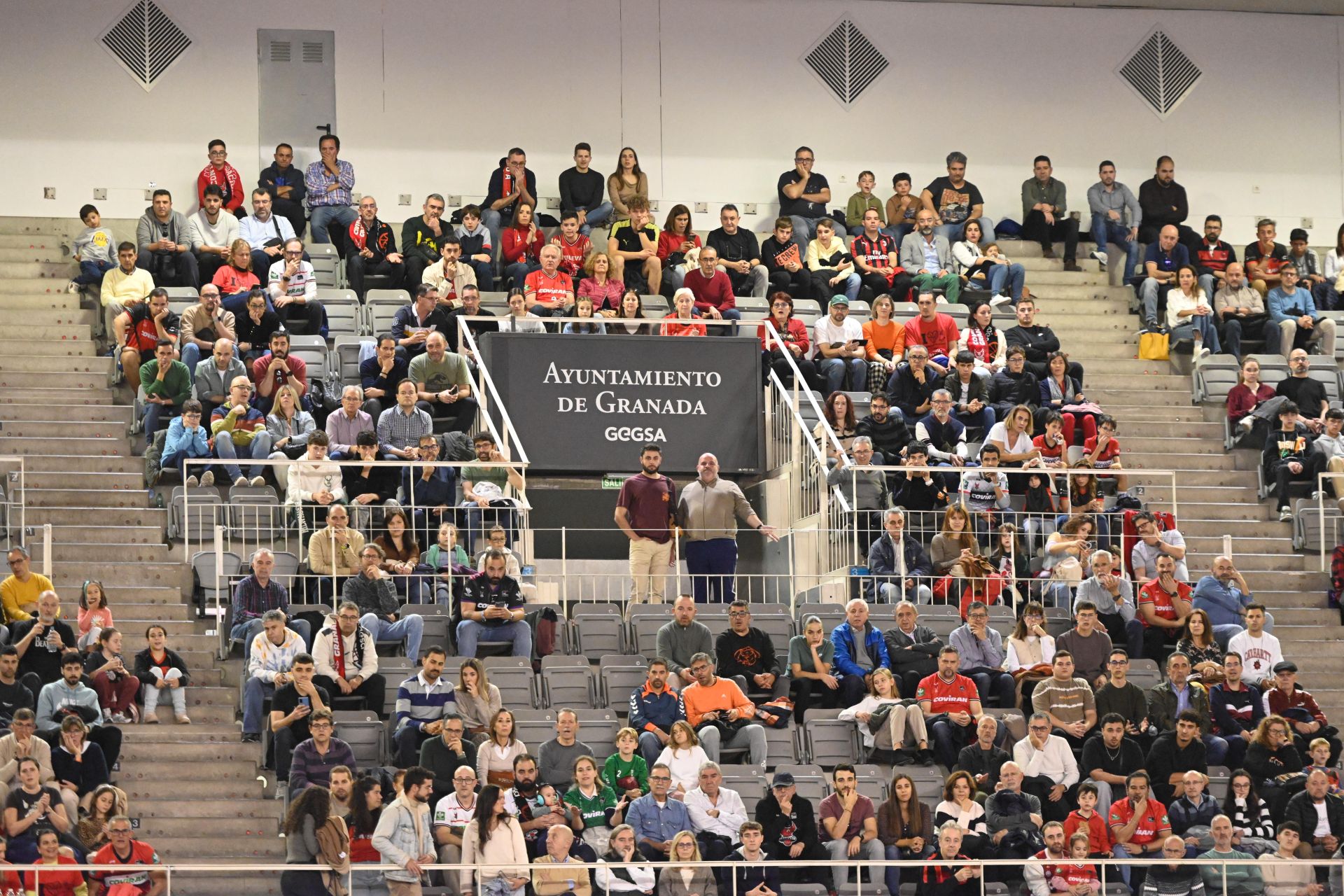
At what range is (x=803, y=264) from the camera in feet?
67.8

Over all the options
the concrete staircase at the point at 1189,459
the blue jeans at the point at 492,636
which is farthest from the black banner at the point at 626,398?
the concrete staircase at the point at 1189,459

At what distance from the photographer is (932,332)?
62.6 feet

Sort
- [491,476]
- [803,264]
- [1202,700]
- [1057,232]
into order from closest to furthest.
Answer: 1. [1202,700]
2. [491,476]
3. [803,264]
4. [1057,232]

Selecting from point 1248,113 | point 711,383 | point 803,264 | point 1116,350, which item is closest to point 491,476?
point 711,383

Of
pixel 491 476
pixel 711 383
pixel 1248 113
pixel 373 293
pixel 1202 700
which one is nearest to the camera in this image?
pixel 1202 700

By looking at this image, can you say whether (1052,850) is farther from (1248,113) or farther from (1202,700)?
(1248,113)

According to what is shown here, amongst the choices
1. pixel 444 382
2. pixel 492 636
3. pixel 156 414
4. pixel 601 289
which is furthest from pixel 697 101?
pixel 492 636

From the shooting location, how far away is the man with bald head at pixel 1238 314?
66.9 feet

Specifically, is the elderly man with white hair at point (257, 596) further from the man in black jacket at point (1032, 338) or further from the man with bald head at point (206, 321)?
the man in black jacket at point (1032, 338)

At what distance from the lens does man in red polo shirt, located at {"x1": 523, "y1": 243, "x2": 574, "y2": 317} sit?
1873cm

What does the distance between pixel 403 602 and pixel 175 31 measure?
8.63 metres

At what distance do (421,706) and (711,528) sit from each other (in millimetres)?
3097

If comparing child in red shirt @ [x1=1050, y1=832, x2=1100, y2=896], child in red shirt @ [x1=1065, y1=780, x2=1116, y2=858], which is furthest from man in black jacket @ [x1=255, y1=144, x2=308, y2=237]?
child in red shirt @ [x1=1050, y1=832, x2=1100, y2=896]

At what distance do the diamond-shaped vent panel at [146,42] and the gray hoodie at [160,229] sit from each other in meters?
2.33
